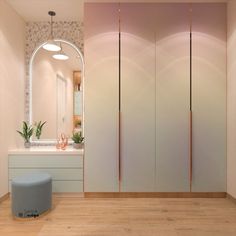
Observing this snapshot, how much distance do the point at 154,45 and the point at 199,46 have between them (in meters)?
0.63

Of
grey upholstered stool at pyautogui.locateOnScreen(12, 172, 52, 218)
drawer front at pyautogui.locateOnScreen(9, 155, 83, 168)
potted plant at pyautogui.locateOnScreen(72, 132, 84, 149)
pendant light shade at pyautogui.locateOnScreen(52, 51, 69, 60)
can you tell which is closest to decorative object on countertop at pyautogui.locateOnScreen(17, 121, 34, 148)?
drawer front at pyautogui.locateOnScreen(9, 155, 83, 168)

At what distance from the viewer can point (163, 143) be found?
3.15m

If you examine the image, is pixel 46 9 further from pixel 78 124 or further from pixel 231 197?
pixel 231 197

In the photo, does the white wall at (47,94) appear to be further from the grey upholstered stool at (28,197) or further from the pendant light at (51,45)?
the grey upholstered stool at (28,197)

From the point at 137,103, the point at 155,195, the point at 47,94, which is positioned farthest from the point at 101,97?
the point at 155,195

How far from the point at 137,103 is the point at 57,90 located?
1.42m

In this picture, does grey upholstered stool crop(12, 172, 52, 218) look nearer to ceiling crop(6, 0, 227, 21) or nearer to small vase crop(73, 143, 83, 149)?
small vase crop(73, 143, 83, 149)

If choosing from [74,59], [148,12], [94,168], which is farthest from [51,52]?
[94,168]

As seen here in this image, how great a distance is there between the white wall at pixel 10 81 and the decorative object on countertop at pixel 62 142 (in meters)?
0.61

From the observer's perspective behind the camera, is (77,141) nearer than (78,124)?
Yes

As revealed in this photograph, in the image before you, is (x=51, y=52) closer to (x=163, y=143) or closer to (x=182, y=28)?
(x=182, y=28)

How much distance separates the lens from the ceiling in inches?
122

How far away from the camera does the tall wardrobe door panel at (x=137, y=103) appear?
3.15 metres

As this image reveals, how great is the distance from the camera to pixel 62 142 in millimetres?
3449
